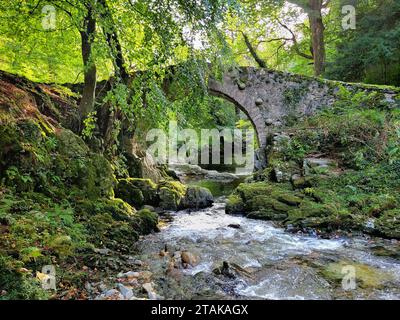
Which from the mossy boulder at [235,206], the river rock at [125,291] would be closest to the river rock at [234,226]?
the mossy boulder at [235,206]

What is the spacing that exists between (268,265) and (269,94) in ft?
29.1

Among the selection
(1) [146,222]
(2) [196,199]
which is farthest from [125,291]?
(2) [196,199]

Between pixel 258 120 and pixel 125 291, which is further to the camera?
pixel 258 120

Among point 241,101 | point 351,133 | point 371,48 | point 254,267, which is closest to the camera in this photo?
point 254,267

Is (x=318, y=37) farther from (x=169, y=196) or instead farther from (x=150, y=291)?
(x=150, y=291)

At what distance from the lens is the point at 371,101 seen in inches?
432

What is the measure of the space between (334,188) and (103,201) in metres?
5.31

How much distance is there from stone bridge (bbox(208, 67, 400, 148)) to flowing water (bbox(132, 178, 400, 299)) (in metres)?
6.46

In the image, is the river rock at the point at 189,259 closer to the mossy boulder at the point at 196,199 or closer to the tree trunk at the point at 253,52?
the mossy boulder at the point at 196,199

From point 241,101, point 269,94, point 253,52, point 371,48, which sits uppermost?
point 253,52

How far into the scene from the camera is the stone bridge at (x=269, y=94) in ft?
39.6

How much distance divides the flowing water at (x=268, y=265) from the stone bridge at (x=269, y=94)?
6460mm

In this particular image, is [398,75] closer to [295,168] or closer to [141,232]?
[295,168]

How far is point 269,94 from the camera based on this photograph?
1228cm
